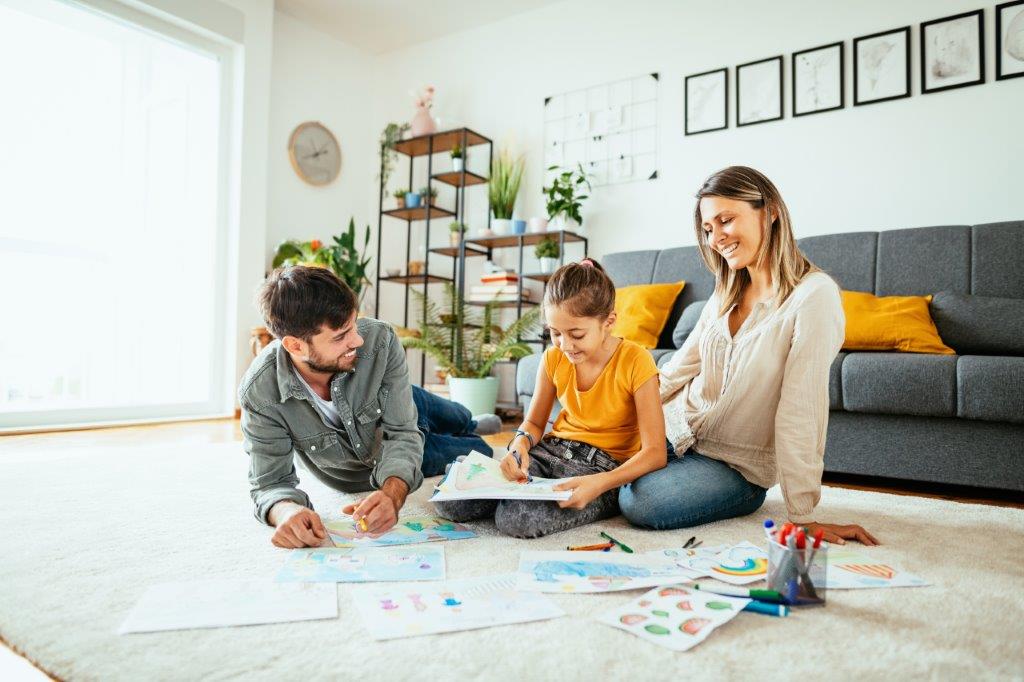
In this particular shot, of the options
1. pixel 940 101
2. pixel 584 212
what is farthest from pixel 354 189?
pixel 940 101

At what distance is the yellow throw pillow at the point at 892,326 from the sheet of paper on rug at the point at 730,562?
141 centimetres

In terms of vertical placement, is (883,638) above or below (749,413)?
below

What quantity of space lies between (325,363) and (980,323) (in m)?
2.25

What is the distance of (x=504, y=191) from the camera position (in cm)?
438

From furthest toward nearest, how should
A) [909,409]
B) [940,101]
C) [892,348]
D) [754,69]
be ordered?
[754,69] < [940,101] < [892,348] < [909,409]

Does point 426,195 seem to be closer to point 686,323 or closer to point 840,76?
point 686,323

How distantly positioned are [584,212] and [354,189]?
6.28ft

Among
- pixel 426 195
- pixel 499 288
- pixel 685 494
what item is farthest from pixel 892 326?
pixel 426 195

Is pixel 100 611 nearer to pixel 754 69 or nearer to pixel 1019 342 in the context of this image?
pixel 1019 342

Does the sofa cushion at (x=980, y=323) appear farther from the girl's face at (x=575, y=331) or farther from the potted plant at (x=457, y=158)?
the potted plant at (x=457, y=158)

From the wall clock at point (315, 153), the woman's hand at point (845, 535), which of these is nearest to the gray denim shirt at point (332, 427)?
the woman's hand at point (845, 535)

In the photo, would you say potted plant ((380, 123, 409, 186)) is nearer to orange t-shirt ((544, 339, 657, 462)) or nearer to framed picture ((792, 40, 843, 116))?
framed picture ((792, 40, 843, 116))

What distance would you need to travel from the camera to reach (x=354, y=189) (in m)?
5.18

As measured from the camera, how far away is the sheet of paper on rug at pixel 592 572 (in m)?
1.11
